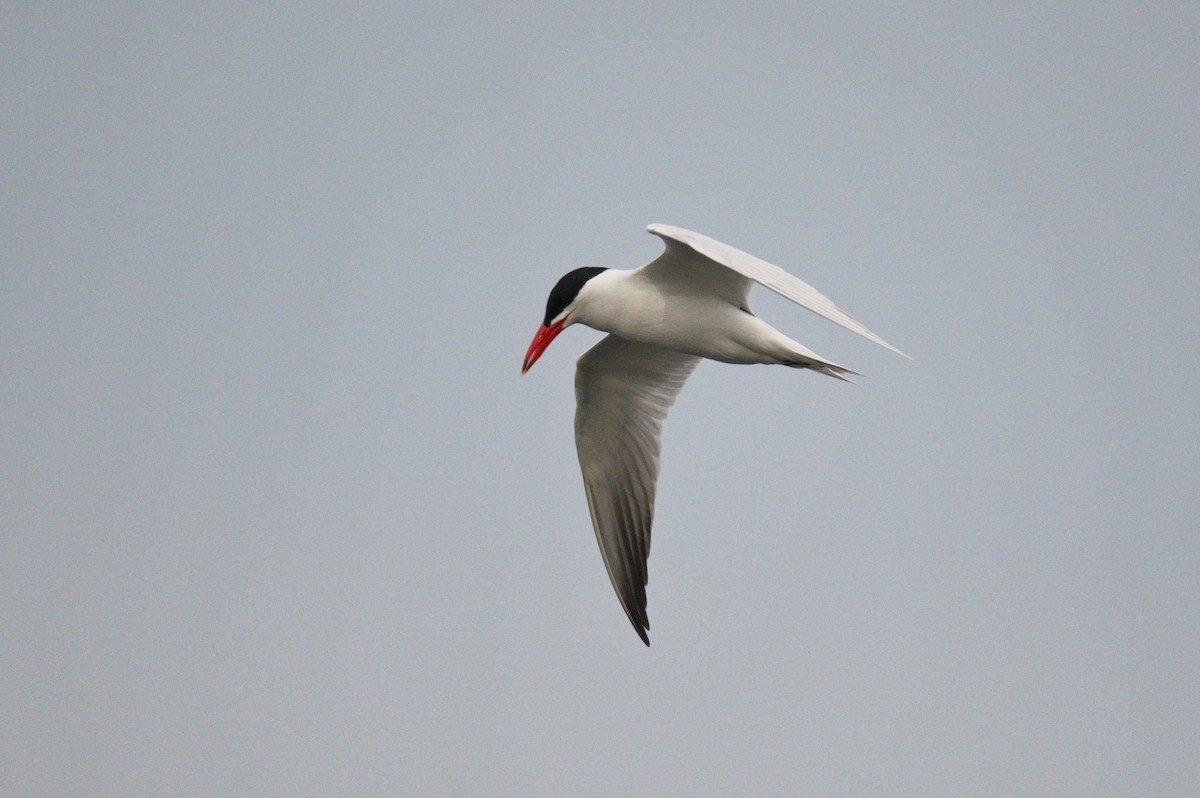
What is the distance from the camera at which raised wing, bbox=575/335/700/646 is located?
1092cm

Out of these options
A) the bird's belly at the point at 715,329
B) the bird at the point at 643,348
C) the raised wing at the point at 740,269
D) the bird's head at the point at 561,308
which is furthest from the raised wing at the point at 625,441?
the raised wing at the point at 740,269

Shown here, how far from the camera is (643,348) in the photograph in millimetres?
10852

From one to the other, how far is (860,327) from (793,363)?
2.34 metres

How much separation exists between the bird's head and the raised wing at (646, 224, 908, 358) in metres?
0.65

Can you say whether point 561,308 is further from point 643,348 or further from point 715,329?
point 643,348

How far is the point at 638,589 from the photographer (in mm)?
10875

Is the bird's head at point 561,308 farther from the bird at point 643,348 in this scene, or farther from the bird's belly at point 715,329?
the bird's belly at point 715,329

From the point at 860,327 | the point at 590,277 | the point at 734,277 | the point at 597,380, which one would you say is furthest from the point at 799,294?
the point at 597,380

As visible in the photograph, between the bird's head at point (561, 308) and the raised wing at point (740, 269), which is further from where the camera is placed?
the bird's head at point (561, 308)

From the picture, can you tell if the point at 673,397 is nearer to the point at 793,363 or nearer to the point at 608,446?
the point at 608,446

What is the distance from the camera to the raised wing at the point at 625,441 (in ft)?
35.8

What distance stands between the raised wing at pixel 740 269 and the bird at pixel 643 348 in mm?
14

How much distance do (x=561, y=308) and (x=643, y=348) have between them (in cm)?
168

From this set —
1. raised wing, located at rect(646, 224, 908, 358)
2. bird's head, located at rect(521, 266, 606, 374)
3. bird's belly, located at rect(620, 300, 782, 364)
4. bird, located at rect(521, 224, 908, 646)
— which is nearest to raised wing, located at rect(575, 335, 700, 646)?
bird, located at rect(521, 224, 908, 646)
